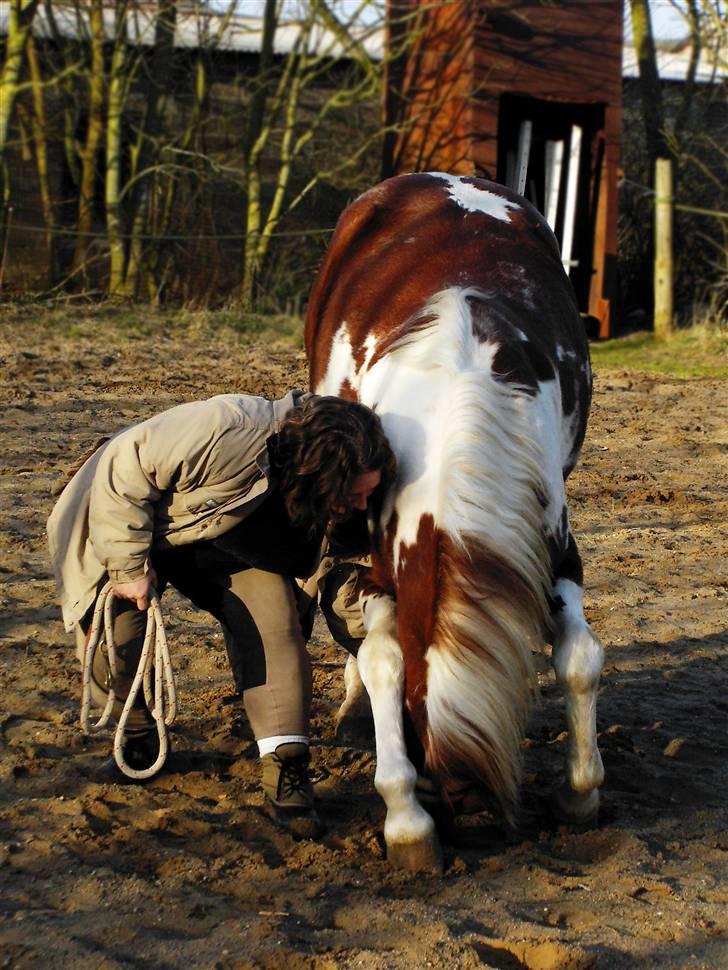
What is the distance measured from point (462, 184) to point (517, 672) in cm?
224

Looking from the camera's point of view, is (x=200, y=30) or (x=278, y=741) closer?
(x=278, y=741)

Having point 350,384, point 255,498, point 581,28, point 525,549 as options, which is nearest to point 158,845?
point 255,498

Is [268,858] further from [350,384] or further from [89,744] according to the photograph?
[350,384]

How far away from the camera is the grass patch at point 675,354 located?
358 inches

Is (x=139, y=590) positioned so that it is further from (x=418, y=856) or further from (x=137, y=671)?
(x=418, y=856)

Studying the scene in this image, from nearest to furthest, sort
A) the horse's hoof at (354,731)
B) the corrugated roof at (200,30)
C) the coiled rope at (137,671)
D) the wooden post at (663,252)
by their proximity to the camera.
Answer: the coiled rope at (137,671) < the horse's hoof at (354,731) < the wooden post at (663,252) < the corrugated roof at (200,30)

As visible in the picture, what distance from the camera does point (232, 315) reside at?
10344mm

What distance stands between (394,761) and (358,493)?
0.62 m

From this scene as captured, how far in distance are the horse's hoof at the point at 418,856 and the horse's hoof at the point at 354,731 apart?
0.79 meters

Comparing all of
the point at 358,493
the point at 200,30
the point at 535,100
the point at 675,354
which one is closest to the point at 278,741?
the point at 358,493

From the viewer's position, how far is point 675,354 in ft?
32.3

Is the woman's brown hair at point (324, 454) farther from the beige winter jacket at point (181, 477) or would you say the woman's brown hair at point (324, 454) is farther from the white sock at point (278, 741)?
the white sock at point (278, 741)

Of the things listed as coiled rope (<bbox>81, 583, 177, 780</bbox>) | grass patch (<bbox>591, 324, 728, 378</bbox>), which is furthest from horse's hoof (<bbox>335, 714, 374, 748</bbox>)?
grass patch (<bbox>591, 324, 728, 378</bbox>)

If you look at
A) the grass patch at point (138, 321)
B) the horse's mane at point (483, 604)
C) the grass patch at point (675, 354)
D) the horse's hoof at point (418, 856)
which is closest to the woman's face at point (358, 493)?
the horse's mane at point (483, 604)
